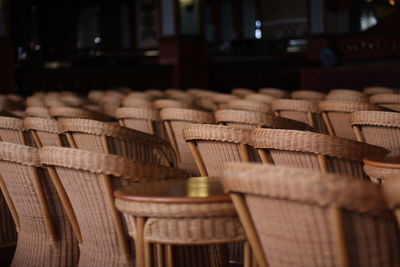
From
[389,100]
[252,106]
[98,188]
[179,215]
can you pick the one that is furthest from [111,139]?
[389,100]

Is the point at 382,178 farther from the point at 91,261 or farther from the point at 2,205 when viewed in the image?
the point at 2,205

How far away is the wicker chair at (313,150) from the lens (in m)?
2.66

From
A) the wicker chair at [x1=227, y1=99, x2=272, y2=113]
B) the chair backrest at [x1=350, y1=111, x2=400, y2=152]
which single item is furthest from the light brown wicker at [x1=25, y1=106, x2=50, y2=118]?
the chair backrest at [x1=350, y1=111, x2=400, y2=152]

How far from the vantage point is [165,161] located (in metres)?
3.94

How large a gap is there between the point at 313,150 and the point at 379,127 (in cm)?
101

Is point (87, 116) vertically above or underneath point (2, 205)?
above

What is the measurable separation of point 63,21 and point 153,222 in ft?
72.0

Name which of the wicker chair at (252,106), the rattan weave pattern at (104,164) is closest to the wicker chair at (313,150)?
the rattan weave pattern at (104,164)

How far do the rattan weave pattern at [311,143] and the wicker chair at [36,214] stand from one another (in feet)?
2.92

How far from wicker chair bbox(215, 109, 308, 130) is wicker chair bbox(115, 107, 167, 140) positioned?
0.79m

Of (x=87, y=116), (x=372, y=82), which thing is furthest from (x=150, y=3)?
(x=87, y=116)

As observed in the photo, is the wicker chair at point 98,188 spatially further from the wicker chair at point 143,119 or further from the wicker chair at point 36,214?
the wicker chair at point 143,119

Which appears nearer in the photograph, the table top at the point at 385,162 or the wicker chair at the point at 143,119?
the table top at the point at 385,162

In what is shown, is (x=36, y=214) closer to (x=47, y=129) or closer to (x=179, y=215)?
(x=47, y=129)
